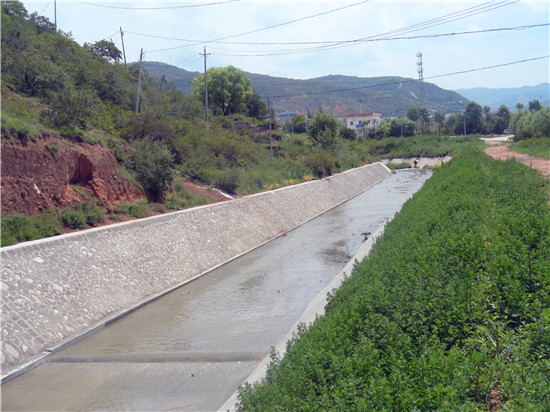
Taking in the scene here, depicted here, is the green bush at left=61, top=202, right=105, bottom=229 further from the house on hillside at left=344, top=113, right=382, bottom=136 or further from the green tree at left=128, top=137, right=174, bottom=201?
the house on hillside at left=344, top=113, right=382, bottom=136

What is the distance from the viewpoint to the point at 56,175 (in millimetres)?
17734

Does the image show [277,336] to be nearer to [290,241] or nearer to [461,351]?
[461,351]

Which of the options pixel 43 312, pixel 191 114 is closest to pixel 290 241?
pixel 43 312

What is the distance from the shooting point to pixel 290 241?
78.9 ft

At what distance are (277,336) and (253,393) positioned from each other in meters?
5.69

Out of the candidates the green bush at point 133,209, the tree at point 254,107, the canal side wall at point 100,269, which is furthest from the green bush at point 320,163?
the tree at point 254,107

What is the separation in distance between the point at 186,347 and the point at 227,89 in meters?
65.7

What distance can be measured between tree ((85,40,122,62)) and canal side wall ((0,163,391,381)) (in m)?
40.8

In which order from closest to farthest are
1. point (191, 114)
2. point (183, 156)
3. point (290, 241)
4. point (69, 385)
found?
1. point (69, 385)
2. point (290, 241)
3. point (183, 156)
4. point (191, 114)

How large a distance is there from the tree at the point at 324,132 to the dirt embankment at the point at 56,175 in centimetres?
3671

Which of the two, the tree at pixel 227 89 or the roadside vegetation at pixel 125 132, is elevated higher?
the tree at pixel 227 89

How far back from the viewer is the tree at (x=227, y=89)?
73500mm

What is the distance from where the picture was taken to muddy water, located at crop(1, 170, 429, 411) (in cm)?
898

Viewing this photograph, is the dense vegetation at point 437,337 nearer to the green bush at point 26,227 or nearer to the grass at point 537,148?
the green bush at point 26,227
